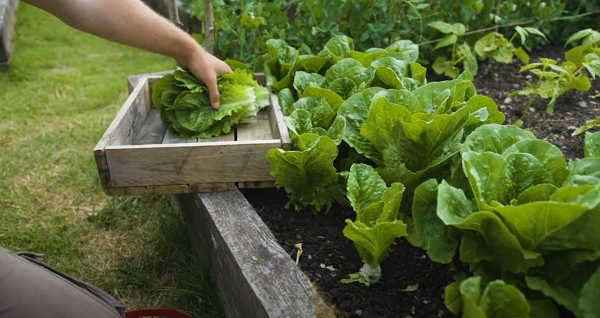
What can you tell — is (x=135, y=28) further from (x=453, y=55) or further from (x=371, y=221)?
(x=453, y=55)

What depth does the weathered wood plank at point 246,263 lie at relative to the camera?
4.86 ft

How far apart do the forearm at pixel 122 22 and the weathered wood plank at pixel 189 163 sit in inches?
23.4

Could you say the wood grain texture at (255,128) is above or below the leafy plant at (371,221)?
below

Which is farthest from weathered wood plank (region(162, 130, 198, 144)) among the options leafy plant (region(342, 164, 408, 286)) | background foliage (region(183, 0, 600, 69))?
leafy plant (region(342, 164, 408, 286))

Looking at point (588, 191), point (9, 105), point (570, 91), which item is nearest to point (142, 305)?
point (588, 191)

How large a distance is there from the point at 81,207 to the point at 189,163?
156cm

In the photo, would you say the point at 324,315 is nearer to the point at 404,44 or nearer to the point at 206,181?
the point at 206,181

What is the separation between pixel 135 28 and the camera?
7.55 feet

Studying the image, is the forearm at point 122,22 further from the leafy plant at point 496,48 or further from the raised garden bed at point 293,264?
the leafy plant at point 496,48

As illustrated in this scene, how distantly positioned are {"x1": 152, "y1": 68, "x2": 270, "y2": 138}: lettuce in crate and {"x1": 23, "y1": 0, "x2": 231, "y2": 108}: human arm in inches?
2.2

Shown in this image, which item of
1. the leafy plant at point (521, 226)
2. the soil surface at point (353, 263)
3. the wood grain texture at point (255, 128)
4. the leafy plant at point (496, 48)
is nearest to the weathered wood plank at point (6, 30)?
the wood grain texture at point (255, 128)

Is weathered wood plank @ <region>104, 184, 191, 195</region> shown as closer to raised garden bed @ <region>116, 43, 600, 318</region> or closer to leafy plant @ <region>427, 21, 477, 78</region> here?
raised garden bed @ <region>116, 43, 600, 318</region>

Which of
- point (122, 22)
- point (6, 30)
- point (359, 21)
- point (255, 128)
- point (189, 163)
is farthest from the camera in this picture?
point (6, 30)

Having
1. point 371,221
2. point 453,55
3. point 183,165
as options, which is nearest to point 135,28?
point 183,165
